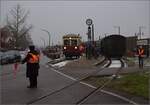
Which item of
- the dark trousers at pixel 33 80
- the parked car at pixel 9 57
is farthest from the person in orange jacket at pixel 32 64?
the parked car at pixel 9 57

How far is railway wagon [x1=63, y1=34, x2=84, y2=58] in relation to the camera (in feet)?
176

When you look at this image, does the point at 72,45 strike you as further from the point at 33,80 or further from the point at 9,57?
the point at 33,80

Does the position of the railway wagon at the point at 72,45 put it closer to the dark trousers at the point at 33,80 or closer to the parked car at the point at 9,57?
the parked car at the point at 9,57

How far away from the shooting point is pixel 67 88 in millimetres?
16562

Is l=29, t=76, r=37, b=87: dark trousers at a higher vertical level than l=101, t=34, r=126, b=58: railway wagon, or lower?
lower

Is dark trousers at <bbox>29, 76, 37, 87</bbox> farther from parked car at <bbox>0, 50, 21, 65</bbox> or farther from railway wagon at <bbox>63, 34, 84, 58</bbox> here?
railway wagon at <bbox>63, 34, 84, 58</bbox>

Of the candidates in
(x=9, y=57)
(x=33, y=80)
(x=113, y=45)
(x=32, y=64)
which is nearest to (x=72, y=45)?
(x=113, y=45)

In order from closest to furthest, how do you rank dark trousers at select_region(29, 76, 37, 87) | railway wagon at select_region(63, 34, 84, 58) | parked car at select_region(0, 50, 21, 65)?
dark trousers at select_region(29, 76, 37, 87)
parked car at select_region(0, 50, 21, 65)
railway wagon at select_region(63, 34, 84, 58)

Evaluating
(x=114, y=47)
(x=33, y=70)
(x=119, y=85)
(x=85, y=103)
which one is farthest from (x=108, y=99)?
(x=114, y=47)

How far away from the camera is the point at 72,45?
5459cm

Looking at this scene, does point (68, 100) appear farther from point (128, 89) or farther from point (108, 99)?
point (128, 89)

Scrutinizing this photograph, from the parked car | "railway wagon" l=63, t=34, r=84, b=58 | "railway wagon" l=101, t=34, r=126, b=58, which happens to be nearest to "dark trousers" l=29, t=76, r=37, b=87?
the parked car

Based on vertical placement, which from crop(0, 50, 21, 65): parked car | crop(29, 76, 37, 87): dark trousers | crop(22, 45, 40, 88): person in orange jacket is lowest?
crop(0, 50, 21, 65): parked car

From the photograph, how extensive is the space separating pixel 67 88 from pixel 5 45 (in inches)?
3701
